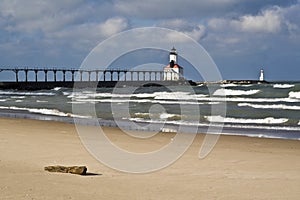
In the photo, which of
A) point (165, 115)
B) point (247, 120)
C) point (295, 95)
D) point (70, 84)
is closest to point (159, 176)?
point (247, 120)

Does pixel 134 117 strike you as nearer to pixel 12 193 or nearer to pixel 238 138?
pixel 238 138

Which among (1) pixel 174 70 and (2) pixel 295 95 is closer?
(2) pixel 295 95

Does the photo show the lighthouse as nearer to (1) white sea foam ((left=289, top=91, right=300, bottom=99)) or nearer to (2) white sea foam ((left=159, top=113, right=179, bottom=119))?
(1) white sea foam ((left=289, top=91, right=300, bottom=99))

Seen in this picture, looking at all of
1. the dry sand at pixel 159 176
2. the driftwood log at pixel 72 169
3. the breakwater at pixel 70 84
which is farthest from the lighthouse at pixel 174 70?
the driftwood log at pixel 72 169

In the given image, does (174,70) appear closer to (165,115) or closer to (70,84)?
(70,84)

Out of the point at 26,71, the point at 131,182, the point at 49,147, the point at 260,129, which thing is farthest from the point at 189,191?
the point at 26,71

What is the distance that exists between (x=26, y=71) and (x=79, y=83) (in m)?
10.9

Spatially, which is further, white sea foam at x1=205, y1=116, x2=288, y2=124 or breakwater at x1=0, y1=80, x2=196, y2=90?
breakwater at x1=0, y1=80, x2=196, y2=90

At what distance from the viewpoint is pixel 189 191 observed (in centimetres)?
601

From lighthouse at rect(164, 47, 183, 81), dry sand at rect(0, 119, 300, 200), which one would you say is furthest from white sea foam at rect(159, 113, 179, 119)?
lighthouse at rect(164, 47, 183, 81)

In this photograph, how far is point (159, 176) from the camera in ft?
23.3

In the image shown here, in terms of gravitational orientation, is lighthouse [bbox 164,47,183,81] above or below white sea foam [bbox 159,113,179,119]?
above

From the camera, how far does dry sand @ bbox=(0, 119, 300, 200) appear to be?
5785 millimetres

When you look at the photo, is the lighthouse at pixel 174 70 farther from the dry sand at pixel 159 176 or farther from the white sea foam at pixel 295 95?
the dry sand at pixel 159 176
